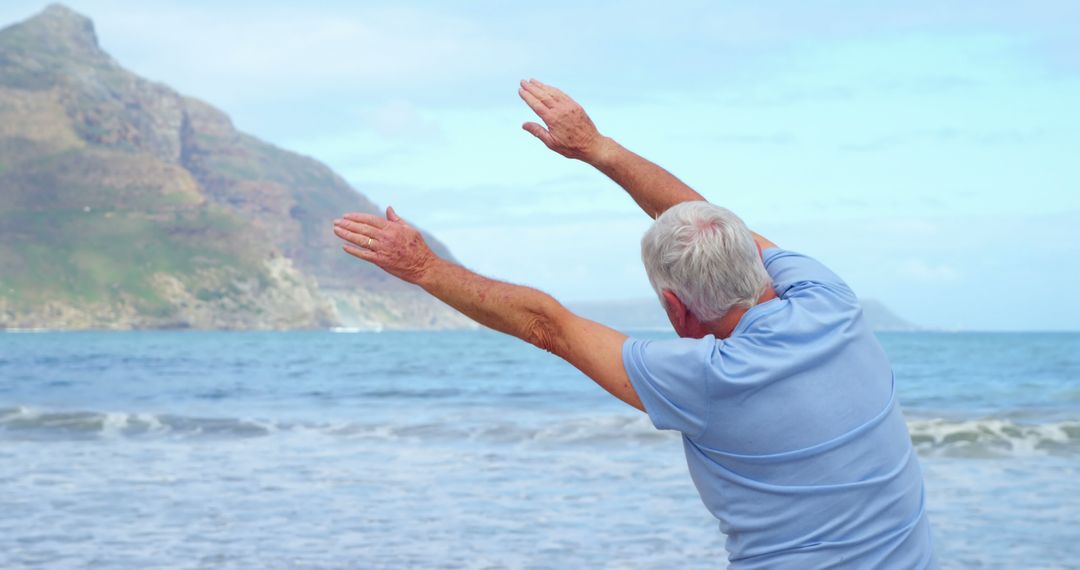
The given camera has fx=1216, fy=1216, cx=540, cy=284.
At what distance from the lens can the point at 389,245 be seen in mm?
2438

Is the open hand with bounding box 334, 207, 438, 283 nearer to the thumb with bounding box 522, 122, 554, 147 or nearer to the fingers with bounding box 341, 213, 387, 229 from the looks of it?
the fingers with bounding box 341, 213, 387, 229

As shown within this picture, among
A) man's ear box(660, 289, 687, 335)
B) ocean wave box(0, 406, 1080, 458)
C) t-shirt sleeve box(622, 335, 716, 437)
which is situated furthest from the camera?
ocean wave box(0, 406, 1080, 458)

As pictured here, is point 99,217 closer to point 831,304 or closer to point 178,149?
point 178,149

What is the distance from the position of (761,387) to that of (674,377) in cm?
16

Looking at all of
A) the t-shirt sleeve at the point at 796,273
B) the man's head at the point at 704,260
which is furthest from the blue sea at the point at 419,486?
the man's head at the point at 704,260

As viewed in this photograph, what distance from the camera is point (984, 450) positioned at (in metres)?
12.8

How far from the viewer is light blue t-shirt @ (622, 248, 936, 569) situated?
2176 millimetres

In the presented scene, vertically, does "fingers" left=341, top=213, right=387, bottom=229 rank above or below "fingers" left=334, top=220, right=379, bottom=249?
above

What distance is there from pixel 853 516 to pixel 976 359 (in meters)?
44.4

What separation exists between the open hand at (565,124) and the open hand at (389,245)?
528mm

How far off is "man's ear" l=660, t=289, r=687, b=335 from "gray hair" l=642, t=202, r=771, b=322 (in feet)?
0.05

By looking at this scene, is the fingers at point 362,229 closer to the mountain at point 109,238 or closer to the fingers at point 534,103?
the fingers at point 534,103

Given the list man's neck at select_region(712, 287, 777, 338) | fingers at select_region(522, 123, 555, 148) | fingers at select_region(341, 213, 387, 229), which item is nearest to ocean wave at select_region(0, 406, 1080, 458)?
fingers at select_region(522, 123, 555, 148)

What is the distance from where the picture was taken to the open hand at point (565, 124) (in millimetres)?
2830
